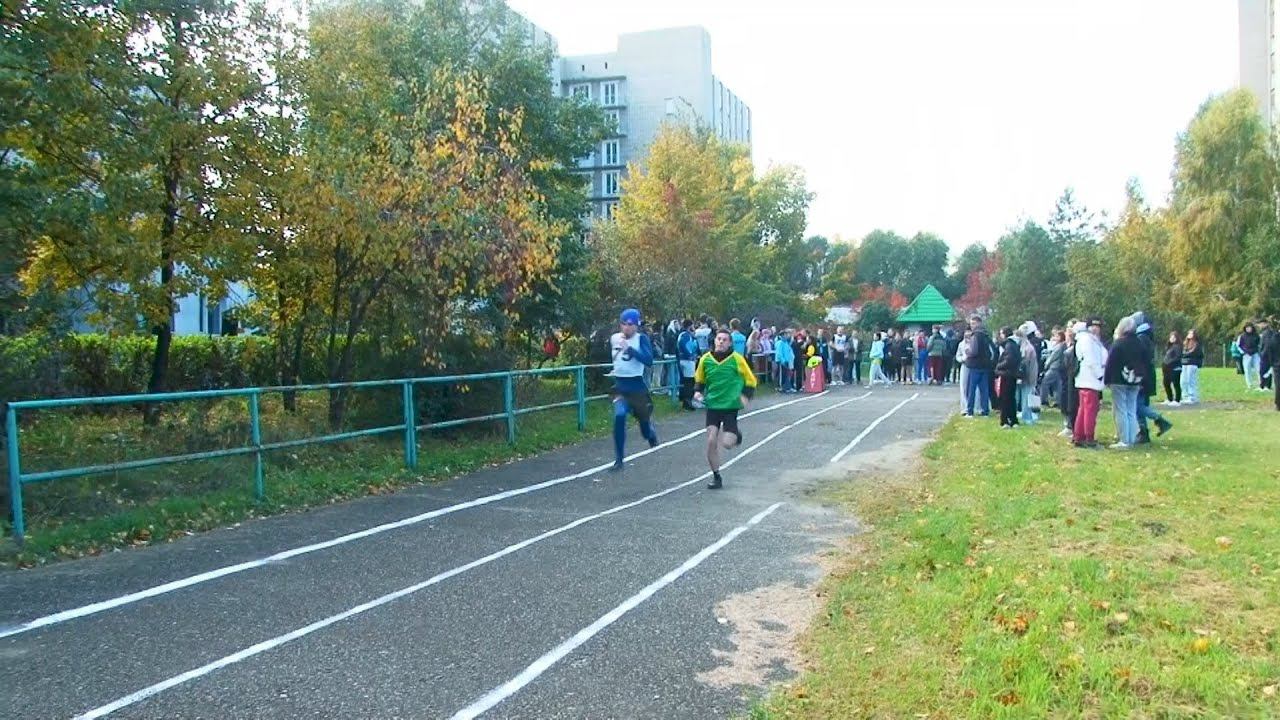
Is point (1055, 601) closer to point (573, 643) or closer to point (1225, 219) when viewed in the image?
point (573, 643)

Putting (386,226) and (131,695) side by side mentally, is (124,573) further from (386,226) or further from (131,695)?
(386,226)

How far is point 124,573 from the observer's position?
7461 millimetres

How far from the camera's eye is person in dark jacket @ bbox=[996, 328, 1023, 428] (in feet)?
55.4

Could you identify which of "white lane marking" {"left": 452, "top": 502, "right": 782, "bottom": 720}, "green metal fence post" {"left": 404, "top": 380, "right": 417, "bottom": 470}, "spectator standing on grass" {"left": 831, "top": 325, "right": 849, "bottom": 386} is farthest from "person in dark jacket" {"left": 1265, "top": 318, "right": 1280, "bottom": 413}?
"green metal fence post" {"left": 404, "top": 380, "right": 417, "bottom": 470}

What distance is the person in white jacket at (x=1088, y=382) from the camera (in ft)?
45.7

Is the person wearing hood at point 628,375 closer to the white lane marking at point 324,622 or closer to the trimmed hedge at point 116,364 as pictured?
the white lane marking at point 324,622

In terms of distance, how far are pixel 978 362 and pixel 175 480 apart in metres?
14.1

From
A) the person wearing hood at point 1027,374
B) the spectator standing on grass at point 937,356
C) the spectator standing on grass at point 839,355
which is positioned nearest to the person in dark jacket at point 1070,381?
the person wearing hood at point 1027,374

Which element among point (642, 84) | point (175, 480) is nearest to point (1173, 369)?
point (175, 480)

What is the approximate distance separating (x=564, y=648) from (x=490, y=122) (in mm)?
18391

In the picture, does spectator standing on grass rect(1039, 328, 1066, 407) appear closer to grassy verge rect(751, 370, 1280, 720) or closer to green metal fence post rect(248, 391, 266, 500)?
grassy verge rect(751, 370, 1280, 720)

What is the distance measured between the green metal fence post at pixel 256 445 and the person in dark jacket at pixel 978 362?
13122 mm

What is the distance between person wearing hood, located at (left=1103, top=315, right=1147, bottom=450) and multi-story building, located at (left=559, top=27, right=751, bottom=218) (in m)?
79.9

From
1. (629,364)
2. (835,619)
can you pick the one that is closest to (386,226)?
(629,364)
